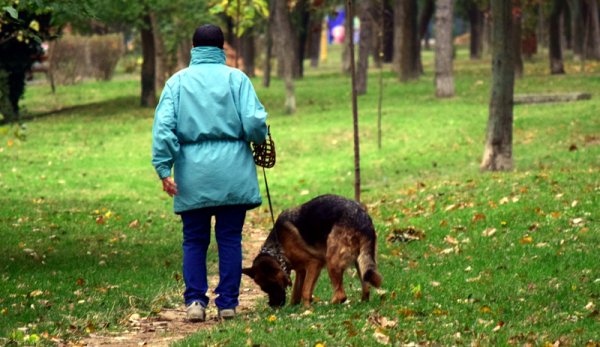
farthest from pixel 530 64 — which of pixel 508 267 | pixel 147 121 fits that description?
pixel 508 267

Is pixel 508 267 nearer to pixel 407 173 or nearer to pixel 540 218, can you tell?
pixel 540 218

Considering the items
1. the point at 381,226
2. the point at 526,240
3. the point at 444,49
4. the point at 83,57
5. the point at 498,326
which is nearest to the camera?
the point at 498,326

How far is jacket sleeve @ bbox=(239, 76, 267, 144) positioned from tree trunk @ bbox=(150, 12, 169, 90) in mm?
28365

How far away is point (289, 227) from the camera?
9.13m

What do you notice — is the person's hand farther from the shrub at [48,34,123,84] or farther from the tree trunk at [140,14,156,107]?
the shrub at [48,34,123,84]

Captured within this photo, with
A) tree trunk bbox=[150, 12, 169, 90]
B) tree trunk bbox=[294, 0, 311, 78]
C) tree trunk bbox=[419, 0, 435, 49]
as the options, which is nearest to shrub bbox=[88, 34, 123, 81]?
tree trunk bbox=[294, 0, 311, 78]

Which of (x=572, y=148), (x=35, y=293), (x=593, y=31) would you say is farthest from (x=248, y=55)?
(x=35, y=293)

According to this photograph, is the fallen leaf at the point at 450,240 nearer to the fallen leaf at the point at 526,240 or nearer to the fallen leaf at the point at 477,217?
the fallen leaf at the point at 477,217

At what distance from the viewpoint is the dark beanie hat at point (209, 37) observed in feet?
29.4

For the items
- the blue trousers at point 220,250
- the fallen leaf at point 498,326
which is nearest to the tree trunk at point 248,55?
the blue trousers at point 220,250

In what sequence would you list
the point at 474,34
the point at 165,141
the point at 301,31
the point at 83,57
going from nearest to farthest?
the point at 165,141, the point at 83,57, the point at 301,31, the point at 474,34

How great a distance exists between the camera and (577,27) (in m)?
48.3

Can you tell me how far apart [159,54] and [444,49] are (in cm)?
1072

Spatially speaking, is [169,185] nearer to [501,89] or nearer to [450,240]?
[450,240]
